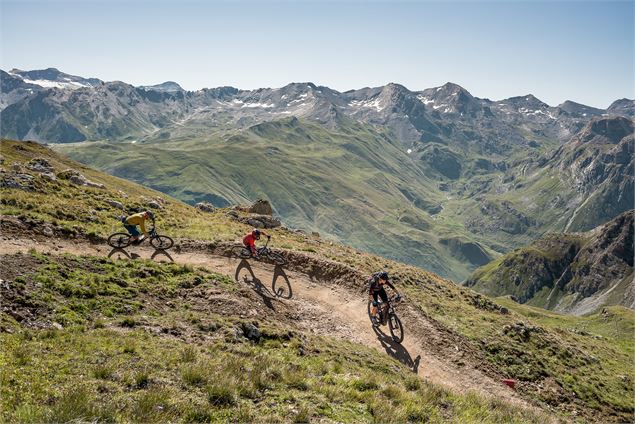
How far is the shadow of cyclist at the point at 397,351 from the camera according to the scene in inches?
1020

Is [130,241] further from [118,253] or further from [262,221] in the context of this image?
[262,221]

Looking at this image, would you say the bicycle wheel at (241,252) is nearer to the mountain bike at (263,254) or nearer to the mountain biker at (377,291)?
the mountain bike at (263,254)

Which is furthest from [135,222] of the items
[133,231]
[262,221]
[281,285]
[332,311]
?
[262,221]

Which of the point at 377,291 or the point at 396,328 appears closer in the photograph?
the point at 377,291

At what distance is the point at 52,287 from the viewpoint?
20.5 metres

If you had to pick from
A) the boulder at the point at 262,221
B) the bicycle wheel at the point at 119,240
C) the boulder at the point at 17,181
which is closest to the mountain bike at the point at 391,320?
the bicycle wheel at the point at 119,240

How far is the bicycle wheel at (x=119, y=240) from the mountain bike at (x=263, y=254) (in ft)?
27.8

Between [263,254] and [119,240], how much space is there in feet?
37.2

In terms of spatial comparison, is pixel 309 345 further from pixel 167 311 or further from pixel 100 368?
pixel 100 368

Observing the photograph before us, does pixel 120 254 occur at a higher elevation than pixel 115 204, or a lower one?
lower

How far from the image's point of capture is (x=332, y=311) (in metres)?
30.0

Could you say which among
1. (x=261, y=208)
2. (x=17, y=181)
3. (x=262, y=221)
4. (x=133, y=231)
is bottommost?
(x=262, y=221)

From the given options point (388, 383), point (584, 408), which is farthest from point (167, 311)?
point (584, 408)

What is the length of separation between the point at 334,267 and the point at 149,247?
1558 cm
